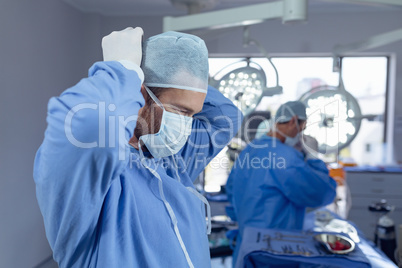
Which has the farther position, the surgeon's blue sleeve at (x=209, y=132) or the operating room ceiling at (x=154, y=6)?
the operating room ceiling at (x=154, y=6)

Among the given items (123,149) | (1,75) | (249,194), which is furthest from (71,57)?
(123,149)

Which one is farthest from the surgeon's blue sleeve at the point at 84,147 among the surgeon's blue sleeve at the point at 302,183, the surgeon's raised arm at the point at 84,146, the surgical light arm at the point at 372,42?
the surgical light arm at the point at 372,42

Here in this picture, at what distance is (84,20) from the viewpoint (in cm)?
419

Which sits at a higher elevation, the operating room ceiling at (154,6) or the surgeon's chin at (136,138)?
the operating room ceiling at (154,6)

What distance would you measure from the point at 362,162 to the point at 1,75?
3.68 metres

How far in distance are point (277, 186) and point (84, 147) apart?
1737mm

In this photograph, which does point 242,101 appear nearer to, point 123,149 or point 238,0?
point 123,149

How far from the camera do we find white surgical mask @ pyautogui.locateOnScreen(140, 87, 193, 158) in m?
0.99

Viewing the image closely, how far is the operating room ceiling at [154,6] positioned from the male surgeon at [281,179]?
2.09 m

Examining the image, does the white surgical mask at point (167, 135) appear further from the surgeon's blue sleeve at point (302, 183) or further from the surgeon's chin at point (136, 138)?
the surgeon's blue sleeve at point (302, 183)

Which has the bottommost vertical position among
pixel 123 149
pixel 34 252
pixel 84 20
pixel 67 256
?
pixel 34 252

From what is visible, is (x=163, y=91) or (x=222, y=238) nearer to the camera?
(x=163, y=91)

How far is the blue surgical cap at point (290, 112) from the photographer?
7.69ft

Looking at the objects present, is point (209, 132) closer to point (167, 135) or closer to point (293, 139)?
point (167, 135)
